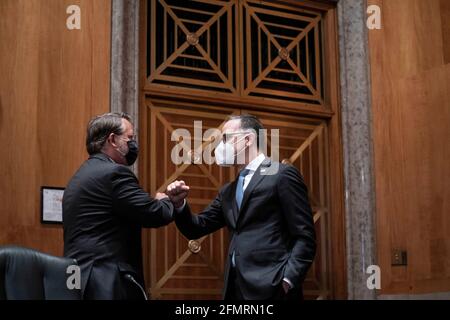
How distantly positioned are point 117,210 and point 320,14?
281cm

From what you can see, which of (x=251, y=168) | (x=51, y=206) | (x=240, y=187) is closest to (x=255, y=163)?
(x=251, y=168)

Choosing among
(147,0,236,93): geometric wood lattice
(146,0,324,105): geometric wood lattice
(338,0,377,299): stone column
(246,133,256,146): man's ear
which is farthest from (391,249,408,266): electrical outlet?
(246,133,256,146): man's ear

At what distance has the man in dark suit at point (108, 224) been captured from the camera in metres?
3.59

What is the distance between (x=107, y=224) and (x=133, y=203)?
5.7 inches

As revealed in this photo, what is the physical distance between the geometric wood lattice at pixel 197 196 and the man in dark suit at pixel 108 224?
133cm

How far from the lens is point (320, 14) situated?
Answer: 5953 millimetres

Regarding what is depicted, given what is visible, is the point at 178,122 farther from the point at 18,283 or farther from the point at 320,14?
the point at 18,283

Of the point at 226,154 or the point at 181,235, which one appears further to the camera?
the point at 181,235

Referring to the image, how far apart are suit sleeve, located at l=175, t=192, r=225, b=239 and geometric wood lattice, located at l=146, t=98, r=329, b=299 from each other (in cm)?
90

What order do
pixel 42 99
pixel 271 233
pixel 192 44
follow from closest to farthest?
pixel 271 233
pixel 42 99
pixel 192 44

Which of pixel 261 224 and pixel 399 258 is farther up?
pixel 261 224

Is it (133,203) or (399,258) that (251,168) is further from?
(399,258)

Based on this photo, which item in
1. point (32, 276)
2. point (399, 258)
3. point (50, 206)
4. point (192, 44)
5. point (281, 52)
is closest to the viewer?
point (32, 276)

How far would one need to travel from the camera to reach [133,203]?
3.69m
